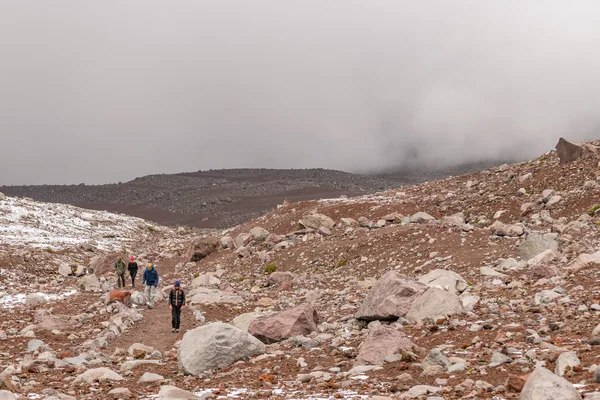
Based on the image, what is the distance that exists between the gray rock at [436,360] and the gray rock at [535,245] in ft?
40.9

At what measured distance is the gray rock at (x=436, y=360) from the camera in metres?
9.79

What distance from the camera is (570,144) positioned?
36.2 m

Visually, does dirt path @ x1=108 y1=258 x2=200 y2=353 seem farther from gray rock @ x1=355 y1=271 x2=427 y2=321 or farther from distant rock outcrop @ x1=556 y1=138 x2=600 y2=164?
distant rock outcrop @ x1=556 y1=138 x2=600 y2=164

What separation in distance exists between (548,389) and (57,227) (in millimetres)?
77487

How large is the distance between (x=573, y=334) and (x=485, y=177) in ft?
112

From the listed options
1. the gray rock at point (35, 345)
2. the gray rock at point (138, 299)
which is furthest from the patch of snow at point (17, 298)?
the gray rock at point (35, 345)

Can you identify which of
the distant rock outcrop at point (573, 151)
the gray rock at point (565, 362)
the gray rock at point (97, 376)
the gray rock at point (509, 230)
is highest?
the distant rock outcrop at point (573, 151)

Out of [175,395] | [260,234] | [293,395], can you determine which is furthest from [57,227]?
[293,395]

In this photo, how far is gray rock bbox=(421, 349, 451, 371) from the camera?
32.1ft

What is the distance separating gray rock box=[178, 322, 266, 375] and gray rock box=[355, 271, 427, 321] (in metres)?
3.61

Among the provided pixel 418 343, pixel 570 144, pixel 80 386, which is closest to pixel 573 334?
pixel 418 343

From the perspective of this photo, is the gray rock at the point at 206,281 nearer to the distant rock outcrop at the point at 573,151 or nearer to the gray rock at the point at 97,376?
the gray rock at the point at 97,376

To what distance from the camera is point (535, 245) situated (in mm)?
21250

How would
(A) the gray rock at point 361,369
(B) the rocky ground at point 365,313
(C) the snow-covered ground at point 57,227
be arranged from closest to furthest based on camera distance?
(B) the rocky ground at point 365,313 < (A) the gray rock at point 361,369 < (C) the snow-covered ground at point 57,227
